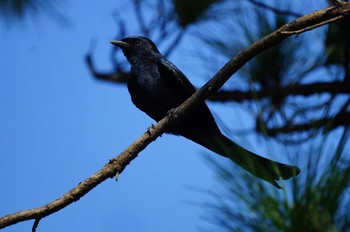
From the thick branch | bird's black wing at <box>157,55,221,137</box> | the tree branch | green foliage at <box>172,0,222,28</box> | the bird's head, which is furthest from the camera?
the bird's head

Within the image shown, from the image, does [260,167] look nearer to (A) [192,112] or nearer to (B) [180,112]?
(B) [180,112]

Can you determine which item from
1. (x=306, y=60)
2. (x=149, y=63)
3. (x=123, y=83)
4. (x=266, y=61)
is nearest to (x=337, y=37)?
(x=306, y=60)

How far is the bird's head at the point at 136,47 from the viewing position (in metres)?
4.25

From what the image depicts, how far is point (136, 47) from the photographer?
14.4 ft

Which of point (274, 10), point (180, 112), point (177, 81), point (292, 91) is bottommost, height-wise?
point (180, 112)

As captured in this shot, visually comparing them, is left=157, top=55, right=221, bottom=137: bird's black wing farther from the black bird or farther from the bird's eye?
the bird's eye

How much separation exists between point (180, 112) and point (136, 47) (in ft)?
4.97

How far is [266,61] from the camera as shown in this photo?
10.9 feet

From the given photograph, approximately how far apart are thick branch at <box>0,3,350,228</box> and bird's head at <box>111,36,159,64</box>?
1.34 meters

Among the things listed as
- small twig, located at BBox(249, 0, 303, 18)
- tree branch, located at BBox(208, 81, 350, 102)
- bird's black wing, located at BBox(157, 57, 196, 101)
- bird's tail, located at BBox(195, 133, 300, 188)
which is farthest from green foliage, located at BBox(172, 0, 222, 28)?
bird's tail, located at BBox(195, 133, 300, 188)

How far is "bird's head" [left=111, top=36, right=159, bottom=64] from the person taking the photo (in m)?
4.25

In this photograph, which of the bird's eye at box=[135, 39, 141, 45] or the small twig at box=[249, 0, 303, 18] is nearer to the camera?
the small twig at box=[249, 0, 303, 18]

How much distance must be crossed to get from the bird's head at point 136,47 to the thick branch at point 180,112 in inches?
52.7

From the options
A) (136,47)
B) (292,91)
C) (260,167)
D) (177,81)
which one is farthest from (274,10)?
(260,167)
